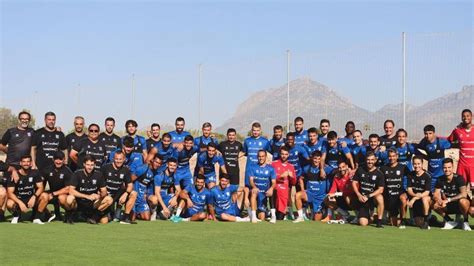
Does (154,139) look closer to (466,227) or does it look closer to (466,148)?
(466,148)

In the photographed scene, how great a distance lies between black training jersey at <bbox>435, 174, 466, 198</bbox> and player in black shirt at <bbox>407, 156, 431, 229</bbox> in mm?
190

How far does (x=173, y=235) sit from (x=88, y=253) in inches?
75.9

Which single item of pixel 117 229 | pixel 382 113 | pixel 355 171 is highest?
pixel 382 113

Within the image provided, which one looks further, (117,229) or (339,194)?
(339,194)

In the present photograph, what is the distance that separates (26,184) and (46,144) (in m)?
0.99

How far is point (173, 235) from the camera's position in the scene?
8.73 meters

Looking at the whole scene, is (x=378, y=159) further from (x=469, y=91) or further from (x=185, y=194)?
(x=469, y=91)

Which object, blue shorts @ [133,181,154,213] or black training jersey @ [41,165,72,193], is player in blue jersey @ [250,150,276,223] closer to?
blue shorts @ [133,181,154,213]

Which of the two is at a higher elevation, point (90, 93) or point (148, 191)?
point (90, 93)

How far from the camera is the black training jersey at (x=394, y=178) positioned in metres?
10.4

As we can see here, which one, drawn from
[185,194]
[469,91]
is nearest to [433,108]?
[469,91]

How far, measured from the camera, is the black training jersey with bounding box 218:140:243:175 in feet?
39.3

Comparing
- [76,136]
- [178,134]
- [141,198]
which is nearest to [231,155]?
[178,134]

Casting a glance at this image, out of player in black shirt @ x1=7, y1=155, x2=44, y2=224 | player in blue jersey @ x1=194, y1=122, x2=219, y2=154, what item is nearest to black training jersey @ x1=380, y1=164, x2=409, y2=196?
player in blue jersey @ x1=194, y1=122, x2=219, y2=154
